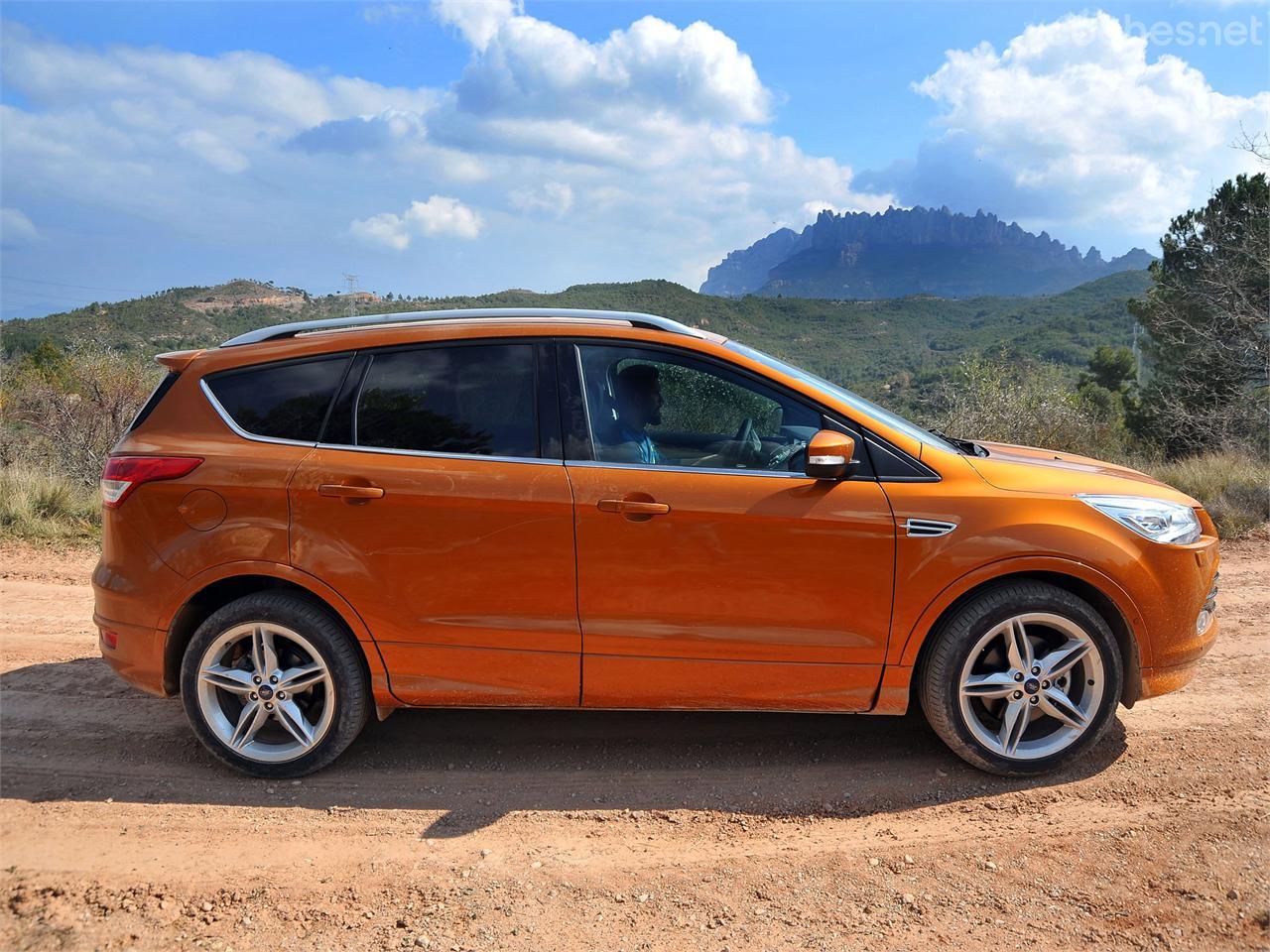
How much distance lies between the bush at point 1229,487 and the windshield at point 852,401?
18.5 ft

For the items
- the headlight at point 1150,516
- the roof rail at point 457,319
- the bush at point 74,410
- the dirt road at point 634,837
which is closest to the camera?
the dirt road at point 634,837

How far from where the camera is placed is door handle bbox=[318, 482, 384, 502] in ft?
11.3

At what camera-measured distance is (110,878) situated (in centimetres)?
296

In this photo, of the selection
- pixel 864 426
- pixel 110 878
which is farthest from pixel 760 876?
pixel 110 878

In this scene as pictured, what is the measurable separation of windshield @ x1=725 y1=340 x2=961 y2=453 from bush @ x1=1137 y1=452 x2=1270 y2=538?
563cm

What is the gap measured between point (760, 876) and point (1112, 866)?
1224 mm

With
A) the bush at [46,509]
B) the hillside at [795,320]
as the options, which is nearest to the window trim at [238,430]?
the bush at [46,509]

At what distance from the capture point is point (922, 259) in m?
172

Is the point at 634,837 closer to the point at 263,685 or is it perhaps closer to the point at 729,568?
the point at 729,568

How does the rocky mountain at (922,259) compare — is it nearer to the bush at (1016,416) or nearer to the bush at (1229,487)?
the bush at (1016,416)

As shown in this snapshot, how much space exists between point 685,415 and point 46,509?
785 centimetres

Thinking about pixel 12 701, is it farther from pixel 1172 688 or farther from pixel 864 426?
pixel 1172 688

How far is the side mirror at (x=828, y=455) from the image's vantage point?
325 cm

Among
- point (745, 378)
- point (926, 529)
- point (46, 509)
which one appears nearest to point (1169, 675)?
point (926, 529)
